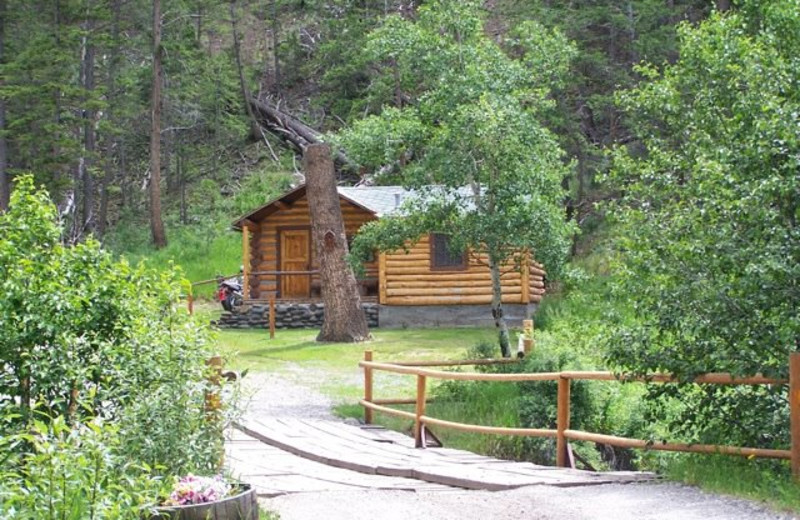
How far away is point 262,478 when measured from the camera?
35.8 feet

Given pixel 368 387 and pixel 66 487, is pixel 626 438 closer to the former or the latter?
pixel 368 387

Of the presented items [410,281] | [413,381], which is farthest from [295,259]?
[413,381]

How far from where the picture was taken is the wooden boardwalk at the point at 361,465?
33.2ft

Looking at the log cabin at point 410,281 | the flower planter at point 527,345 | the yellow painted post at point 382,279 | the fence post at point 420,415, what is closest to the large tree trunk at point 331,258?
the log cabin at point 410,281

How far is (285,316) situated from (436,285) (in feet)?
13.9

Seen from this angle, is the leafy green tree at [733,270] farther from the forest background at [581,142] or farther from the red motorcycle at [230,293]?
the red motorcycle at [230,293]

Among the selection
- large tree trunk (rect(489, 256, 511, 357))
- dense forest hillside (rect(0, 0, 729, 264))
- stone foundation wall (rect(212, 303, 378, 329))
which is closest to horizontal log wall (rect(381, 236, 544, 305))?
stone foundation wall (rect(212, 303, 378, 329))

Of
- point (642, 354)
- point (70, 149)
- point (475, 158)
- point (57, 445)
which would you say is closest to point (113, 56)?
point (70, 149)

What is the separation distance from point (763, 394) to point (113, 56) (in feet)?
130

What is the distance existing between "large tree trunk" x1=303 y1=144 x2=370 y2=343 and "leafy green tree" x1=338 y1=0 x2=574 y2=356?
6.70 meters

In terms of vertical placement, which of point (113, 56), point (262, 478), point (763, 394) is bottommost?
point (262, 478)

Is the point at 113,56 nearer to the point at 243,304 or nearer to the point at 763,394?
the point at 243,304

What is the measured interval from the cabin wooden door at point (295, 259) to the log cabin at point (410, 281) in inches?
1.6

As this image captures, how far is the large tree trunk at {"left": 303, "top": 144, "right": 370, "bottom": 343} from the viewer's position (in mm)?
27000
